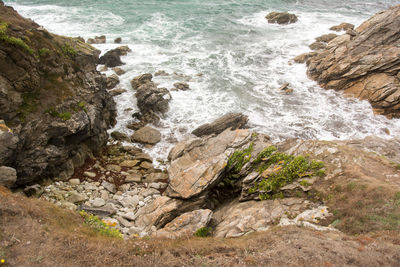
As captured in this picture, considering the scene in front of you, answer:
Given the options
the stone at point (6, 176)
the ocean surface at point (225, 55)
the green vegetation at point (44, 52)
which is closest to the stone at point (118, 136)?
the ocean surface at point (225, 55)

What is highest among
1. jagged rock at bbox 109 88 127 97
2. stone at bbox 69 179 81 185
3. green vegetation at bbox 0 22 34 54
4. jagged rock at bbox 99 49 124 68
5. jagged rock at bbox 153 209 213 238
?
green vegetation at bbox 0 22 34 54

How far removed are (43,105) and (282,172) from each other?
16.7 meters

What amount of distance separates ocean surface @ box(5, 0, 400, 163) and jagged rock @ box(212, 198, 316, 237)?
1062cm

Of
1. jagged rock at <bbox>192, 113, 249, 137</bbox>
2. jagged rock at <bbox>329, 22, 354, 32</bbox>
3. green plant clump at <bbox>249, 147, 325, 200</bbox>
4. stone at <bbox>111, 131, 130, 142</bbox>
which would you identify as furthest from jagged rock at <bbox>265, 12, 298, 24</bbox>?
green plant clump at <bbox>249, 147, 325, 200</bbox>

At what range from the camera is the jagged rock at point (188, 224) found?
1213 cm

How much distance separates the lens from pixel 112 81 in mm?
30641

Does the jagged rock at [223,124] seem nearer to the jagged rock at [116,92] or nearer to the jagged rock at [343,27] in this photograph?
the jagged rock at [116,92]

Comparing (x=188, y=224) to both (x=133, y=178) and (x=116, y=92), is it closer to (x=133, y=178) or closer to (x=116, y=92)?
(x=133, y=178)

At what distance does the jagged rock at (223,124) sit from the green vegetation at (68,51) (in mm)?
13180

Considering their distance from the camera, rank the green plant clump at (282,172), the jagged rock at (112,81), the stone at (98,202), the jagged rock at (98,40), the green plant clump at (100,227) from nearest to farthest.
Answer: the green plant clump at (100,227)
the green plant clump at (282,172)
the stone at (98,202)
the jagged rock at (112,81)
the jagged rock at (98,40)

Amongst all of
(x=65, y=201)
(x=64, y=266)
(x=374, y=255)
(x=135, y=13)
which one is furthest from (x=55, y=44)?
(x=135, y=13)

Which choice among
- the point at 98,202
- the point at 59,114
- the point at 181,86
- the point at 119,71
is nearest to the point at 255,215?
the point at 98,202

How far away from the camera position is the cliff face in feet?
49.2

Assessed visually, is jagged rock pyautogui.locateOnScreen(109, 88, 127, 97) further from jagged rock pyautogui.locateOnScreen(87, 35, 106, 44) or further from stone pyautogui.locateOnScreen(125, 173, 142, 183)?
jagged rock pyautogui.locateOnScreen(87, 35, 106, 44)
